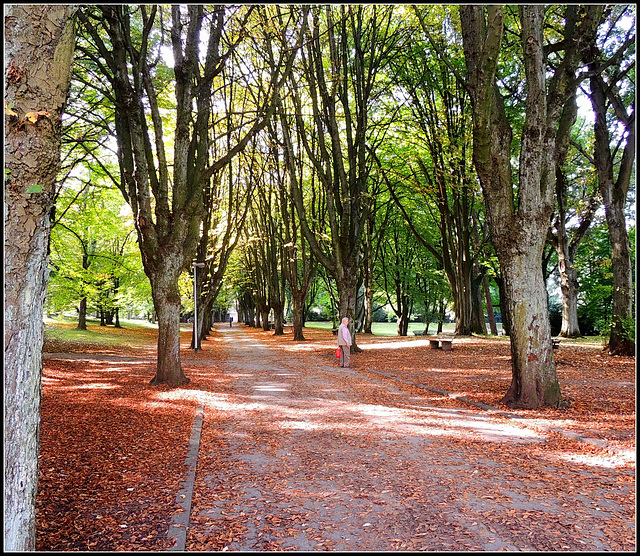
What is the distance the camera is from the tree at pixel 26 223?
108 inches

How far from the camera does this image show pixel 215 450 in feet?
19.2

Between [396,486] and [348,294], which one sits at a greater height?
[348,294]

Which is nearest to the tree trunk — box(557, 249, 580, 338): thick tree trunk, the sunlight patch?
box(557, 249, 580, 338): thick tree trunk

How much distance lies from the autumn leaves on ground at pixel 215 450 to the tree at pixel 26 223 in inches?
36.9

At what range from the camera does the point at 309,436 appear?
6.39 metres

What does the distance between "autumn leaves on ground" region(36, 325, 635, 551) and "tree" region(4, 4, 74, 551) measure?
3.07 feet

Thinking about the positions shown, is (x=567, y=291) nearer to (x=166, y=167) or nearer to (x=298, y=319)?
(x=298, y=319)

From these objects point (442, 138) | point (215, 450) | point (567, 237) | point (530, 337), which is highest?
point (442, 138)

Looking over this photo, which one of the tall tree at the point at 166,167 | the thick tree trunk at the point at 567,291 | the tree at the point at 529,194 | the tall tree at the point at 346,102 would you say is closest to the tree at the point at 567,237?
the thick tree trunk at the point at 567,291

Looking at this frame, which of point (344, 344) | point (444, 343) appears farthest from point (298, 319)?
point (344, 344)

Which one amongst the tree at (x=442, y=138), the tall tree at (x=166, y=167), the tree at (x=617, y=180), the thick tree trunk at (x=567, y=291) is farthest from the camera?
the thick tree trunk at (x=567, y=291)

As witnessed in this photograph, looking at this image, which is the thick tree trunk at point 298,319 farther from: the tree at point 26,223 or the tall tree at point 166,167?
the tree at point 26,223

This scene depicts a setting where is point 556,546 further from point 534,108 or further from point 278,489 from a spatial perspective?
point 534,108

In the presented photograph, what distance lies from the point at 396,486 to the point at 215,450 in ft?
8.13
